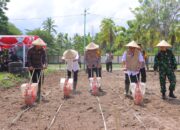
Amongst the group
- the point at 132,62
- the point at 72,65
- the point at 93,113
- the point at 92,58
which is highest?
the point at 92,58

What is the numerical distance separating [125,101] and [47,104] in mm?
2305

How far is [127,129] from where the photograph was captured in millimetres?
8031

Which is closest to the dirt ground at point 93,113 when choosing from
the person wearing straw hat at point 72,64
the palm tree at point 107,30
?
the person wearing straw hat at point 72,64

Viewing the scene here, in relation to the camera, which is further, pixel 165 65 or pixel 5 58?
pixel 5 58

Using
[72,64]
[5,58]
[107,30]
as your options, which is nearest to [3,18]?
[107,30]

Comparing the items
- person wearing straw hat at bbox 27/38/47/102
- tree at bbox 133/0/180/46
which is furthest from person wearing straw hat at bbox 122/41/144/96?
tree at bbox 133/0/180/46

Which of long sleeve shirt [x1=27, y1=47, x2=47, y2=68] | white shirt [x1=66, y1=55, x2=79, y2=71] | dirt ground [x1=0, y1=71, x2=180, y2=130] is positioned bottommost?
dirt ground [x1=0, y1=71, x2=180, y2=130]

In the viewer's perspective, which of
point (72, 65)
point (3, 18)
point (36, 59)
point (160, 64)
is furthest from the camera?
point (3, 18)

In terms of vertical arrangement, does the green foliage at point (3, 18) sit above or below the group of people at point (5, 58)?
above

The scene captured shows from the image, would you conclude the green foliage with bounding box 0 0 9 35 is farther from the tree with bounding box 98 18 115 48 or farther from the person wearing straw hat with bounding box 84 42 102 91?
the person wearing straw hat with bounding box 84 42 102 91

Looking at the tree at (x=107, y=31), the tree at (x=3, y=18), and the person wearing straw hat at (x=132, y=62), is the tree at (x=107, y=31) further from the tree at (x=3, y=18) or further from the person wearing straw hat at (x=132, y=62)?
the person wearing straw hat at (x=132, y=62)

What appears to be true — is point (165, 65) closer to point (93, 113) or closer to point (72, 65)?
point (93, 113)

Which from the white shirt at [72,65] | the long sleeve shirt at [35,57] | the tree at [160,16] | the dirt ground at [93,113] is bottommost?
the dirt ground at [93,113]

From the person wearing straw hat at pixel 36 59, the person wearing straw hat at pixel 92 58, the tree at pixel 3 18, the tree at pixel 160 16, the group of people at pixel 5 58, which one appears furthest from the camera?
the tree at pixel 3 18
